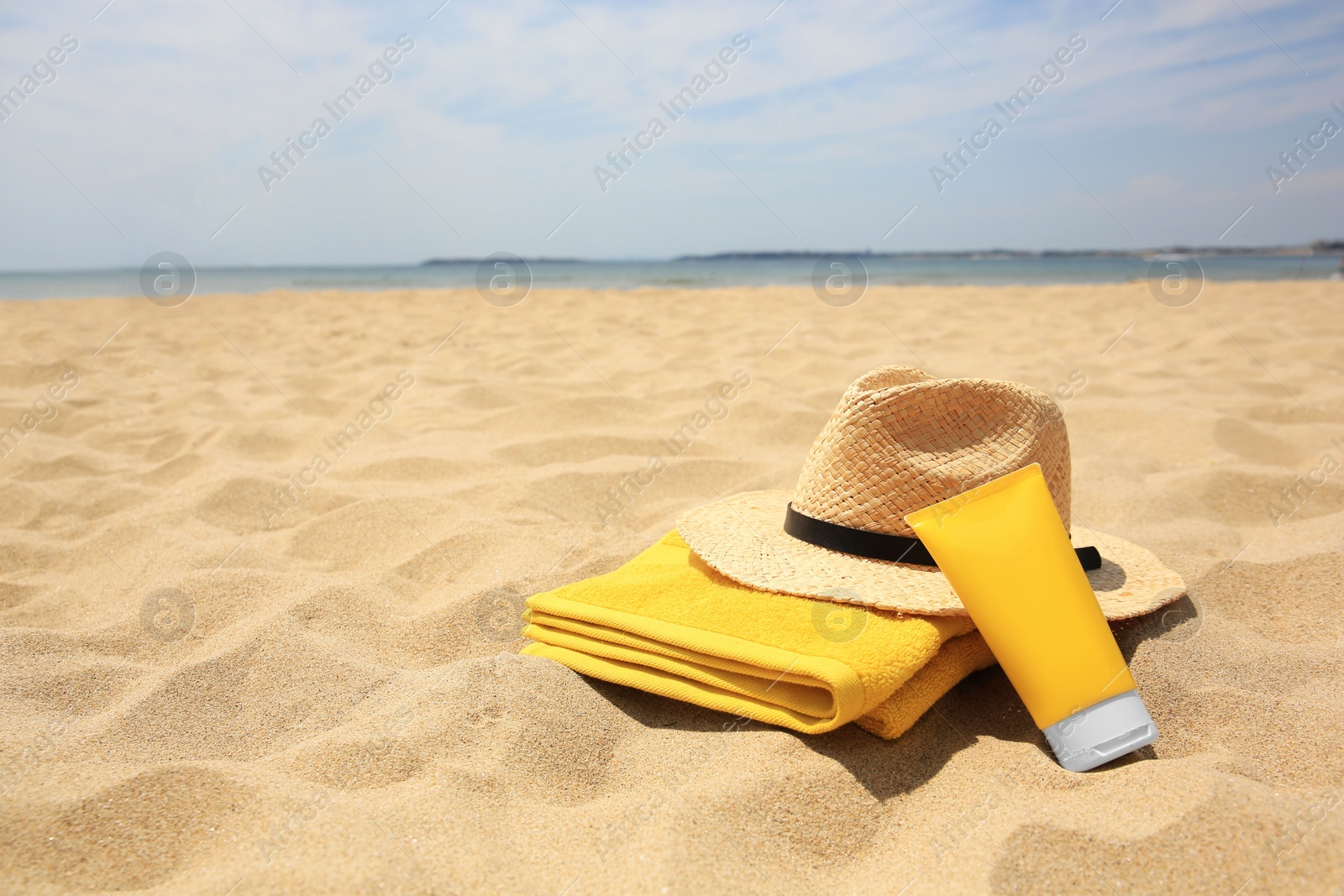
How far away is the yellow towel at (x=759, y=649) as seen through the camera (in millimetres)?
1292

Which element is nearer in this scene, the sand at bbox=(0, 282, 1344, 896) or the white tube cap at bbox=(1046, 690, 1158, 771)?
the sand at bbox=(0, 282, 1344, 896)

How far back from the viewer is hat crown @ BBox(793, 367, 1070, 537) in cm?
154

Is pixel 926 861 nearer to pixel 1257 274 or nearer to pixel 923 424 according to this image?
pixel 923 424

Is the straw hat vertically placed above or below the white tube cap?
above

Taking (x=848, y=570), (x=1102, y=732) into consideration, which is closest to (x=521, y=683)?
(x=848, y=570)

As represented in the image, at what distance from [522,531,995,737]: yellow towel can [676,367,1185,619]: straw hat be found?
0.07m

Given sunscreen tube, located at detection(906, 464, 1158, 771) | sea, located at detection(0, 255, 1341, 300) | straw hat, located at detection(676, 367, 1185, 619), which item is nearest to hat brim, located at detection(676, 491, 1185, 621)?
straw hat, located at detection(676, 367, 1185, 619)

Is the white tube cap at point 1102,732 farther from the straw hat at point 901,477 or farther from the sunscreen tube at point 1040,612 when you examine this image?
the straw hat at point 901,477

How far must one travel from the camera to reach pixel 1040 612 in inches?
51.0

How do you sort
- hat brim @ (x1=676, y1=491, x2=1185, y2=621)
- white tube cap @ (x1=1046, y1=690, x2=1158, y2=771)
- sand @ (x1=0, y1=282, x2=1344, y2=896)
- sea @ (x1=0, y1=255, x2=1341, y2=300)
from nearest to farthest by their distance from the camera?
1. sand @ (x1=0, y1=282, x2=1344, y2=896)
2. white tube cap @ (x1=1046, y1=690, x2=1158, y2=771)
3. hat brim @ (x1=676, y1=491, x2=1185, y2=621)
4. sea @ (x1=0, y1=255, x2=1341, y2=300)

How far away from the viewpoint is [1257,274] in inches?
635

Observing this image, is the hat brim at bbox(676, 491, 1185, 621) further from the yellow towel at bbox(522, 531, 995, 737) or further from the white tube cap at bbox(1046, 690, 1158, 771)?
the white tube cap at bbox(1046, 690, 1158, 771)

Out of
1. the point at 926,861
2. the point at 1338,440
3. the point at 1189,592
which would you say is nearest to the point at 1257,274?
the point at 1338,440

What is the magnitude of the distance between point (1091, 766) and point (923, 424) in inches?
25.3
